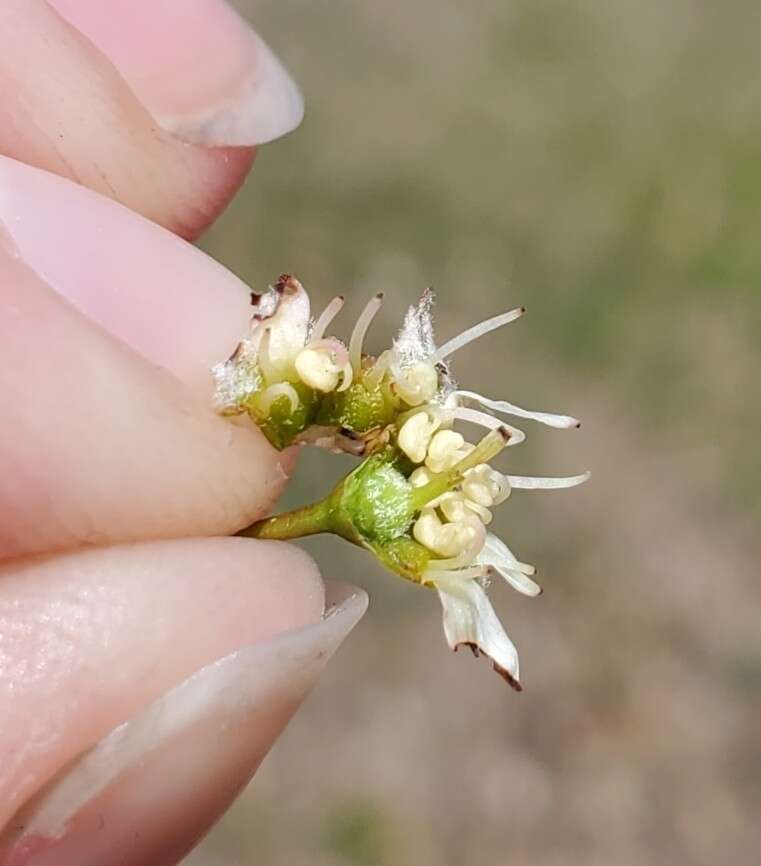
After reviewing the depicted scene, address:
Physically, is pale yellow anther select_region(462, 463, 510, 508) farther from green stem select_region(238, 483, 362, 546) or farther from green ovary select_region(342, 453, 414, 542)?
green stem select_region(238, 483, 362, 546)

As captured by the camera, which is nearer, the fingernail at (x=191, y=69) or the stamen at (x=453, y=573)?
the stamen at (x=453, y=573)

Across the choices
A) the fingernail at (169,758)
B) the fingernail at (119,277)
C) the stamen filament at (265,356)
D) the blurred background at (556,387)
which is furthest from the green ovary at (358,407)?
the blurred background at (556,387)

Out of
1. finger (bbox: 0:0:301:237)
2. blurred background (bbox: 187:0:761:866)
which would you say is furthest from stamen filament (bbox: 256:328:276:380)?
blurred background (bbox: 187:0:761:866)

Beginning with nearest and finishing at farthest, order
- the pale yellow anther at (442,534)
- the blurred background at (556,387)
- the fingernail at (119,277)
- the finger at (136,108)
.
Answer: the pale yellow anther at (442,534) → the fingernail at (119,277) → the finger at (136,108) → the blurred background at (556,387)

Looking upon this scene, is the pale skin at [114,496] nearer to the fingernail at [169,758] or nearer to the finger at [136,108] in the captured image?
the fingernail at [169,758]

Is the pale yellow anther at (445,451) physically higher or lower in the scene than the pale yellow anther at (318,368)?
lower

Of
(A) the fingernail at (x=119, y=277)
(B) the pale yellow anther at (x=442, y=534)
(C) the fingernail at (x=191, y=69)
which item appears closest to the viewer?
(B) the pale yellow anther at (x=442, y=534)

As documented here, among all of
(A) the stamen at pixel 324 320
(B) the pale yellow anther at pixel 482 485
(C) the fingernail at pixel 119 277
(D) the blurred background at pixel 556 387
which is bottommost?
(D) the blurred background at pixel 556 387
